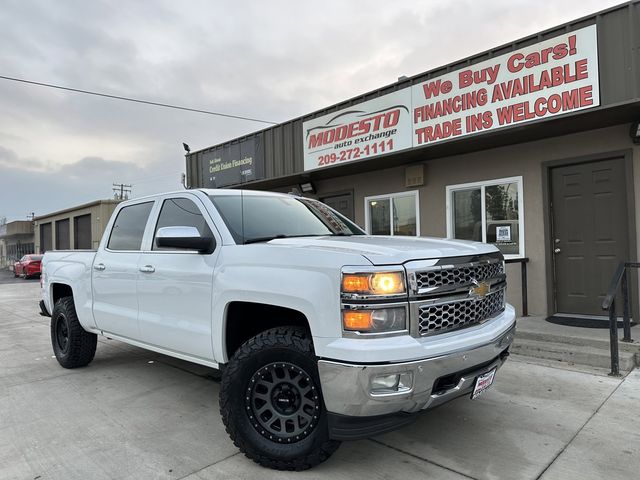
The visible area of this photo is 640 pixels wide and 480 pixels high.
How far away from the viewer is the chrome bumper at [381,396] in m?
2.54

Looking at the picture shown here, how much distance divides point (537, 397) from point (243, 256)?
10.0 ft

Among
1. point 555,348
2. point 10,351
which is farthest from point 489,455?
point 10,351

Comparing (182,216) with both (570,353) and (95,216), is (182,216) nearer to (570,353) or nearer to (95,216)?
(570,353)

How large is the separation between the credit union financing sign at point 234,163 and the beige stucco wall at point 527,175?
3.52 m

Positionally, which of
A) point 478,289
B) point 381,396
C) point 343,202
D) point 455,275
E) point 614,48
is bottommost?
point 381,396

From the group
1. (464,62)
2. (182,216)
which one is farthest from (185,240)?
(464,62)

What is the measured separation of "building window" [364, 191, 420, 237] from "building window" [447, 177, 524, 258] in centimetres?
79

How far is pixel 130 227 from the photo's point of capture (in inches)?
189

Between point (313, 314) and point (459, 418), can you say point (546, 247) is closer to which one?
point (459, 418)

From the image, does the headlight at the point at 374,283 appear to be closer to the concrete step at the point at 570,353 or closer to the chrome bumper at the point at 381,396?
the chrome bumper at the point at 381,396

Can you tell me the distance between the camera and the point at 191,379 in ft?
16.6

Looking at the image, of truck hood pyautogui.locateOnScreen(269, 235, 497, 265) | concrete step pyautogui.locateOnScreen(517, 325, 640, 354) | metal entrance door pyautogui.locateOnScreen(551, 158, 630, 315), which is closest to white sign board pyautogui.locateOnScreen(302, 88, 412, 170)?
metal entrance door pyautogui.locateOnScreen(551, 158, 630, 315)

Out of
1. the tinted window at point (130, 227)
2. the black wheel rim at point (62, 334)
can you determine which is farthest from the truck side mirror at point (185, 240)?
the black wheel rim at point (62, 334)

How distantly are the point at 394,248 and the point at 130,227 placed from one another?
10.1 ft
